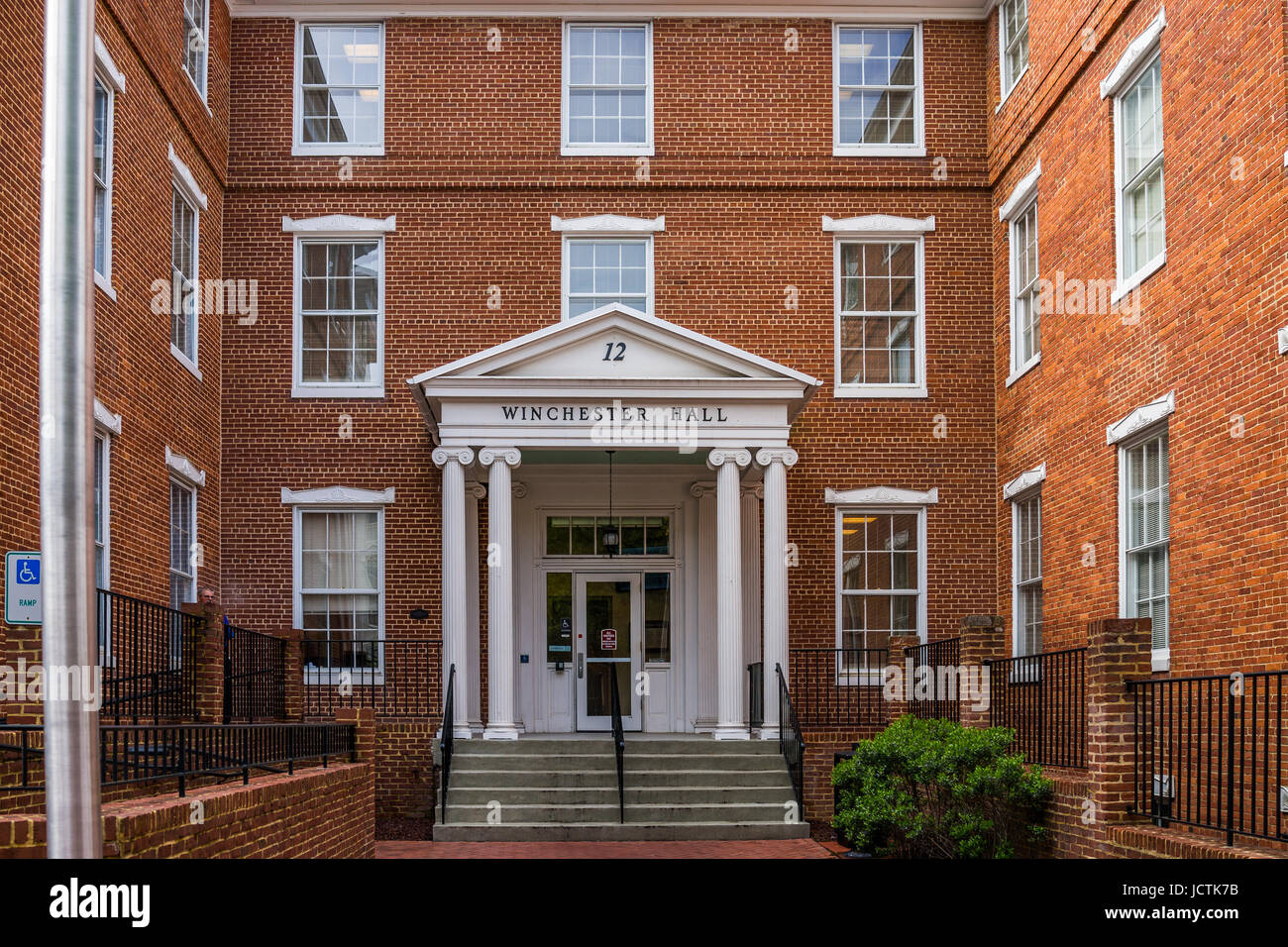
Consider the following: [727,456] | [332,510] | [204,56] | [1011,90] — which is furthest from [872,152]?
[204,56]

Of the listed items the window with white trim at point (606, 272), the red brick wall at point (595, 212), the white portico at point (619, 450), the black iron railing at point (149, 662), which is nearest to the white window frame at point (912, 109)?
the red brick wall at point (595, 212)

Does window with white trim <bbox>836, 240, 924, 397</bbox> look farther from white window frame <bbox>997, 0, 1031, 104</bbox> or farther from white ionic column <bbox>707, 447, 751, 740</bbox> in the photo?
white ionic column <bbox>707, 447, 751, 740</bbox>

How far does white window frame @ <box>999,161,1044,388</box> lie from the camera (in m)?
18.6

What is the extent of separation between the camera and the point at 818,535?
19.8m

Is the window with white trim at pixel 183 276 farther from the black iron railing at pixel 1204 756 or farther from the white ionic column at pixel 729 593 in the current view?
the black iron railing at pixel 1204 756

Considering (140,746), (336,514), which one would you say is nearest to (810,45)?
(336,514)

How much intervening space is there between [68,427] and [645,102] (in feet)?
49.3

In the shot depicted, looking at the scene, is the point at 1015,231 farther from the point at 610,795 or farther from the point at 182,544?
the point at 182,544

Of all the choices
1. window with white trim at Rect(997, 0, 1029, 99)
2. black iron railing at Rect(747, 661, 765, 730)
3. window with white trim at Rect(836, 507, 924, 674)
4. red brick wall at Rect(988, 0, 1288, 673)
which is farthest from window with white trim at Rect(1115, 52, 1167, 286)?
black iron railing at Rect(747, 661, 765, 730)

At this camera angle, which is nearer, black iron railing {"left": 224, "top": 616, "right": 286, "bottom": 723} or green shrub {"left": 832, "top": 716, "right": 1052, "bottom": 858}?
green shrub {"left": 832, "top": 716, "right": 1052, "bottom": 858}

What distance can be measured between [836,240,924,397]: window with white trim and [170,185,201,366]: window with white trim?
8537mm

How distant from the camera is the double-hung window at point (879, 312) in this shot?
795 inches

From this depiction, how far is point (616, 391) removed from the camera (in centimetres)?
1756

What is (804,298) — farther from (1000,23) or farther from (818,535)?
(1000,23)
